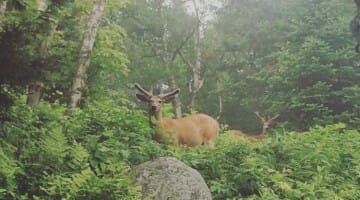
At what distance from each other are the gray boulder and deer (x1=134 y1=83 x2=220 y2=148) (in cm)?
208

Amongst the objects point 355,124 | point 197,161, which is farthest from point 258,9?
point 197,161

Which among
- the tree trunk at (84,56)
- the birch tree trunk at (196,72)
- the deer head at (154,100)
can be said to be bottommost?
the deer head at (154,100)

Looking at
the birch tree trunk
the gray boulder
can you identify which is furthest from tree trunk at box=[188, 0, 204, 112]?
the gray boulder

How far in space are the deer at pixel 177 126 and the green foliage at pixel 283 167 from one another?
77 cm

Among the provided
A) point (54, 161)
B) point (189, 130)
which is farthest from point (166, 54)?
point (54, 161)

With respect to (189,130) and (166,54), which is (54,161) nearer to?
(189,130)

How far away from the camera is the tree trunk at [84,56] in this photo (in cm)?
1013

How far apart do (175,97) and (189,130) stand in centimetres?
70

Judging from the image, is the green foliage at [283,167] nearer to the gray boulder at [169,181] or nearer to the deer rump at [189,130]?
the gray boulder at [169,181]

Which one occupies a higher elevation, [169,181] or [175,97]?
[175,97]

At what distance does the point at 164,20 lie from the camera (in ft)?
87.4

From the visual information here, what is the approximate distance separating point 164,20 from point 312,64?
31.4 ft

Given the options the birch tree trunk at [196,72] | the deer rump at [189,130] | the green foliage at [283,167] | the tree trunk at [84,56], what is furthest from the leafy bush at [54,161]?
the birch tree trunk at [196,72]

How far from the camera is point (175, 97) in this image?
37.3ft
